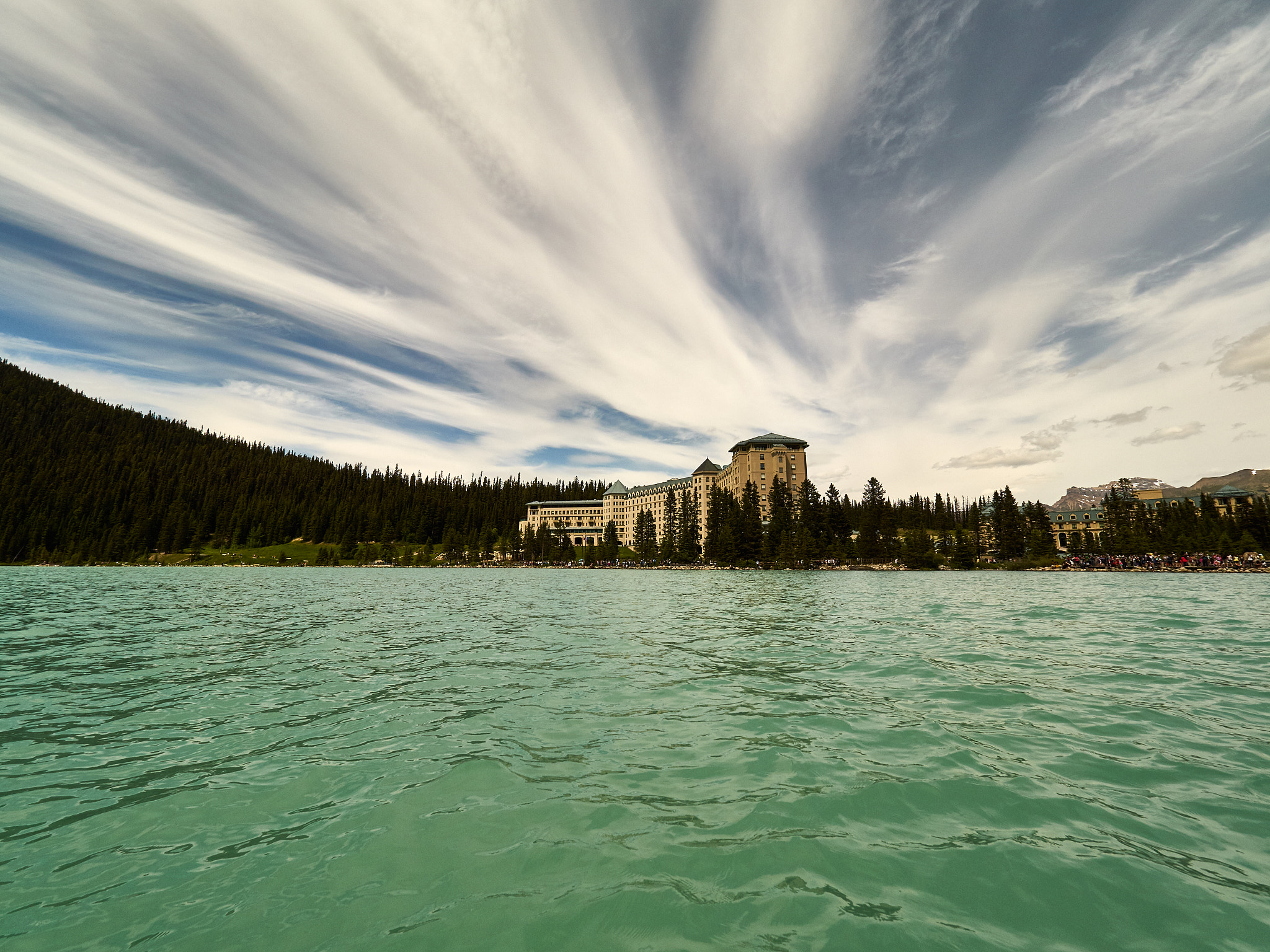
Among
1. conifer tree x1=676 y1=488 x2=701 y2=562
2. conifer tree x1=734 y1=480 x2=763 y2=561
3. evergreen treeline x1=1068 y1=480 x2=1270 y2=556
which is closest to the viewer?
evergreen treeline x1=1068 y1=480 x2=1270 y2=556

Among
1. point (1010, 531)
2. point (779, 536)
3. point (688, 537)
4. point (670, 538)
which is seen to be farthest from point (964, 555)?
point (670, 538)

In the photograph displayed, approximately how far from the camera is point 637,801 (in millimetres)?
8500

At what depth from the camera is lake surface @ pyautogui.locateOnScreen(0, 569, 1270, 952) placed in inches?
221

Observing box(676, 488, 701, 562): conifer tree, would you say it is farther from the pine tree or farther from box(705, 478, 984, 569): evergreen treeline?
the pine tree

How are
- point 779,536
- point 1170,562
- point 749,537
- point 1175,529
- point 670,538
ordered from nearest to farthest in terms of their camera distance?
1. point 1170,562
2. point 779,536
3. point 1175,529
4. point 749,537
5. point 670,538

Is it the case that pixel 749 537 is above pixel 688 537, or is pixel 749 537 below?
below

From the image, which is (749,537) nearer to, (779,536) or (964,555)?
(779,536)

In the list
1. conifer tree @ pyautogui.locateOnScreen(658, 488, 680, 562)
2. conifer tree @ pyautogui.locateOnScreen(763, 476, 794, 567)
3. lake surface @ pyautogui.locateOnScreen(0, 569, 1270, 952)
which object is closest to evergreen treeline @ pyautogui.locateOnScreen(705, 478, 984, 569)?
conifer tree @ pyautogui.locateOnScreen(763, 476, 794, 567)

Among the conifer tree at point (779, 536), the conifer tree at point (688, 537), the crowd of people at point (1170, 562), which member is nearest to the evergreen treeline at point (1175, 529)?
the crowd of people at point (1170, 562)

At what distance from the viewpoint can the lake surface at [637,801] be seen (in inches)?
221

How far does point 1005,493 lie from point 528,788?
173m

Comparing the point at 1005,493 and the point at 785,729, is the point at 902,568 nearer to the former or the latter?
the point at 1005,493

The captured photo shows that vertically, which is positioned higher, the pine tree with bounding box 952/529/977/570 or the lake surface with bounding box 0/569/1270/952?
the pine tree with bounding box 952/529/977/570

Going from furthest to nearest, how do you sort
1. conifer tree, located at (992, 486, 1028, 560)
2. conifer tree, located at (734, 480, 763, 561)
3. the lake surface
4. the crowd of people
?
conifer tree, located at (992, 486, 1028, 560) → conifer tree, located at (734, 480, 763, 561) → the crowd of people → the lake surface
